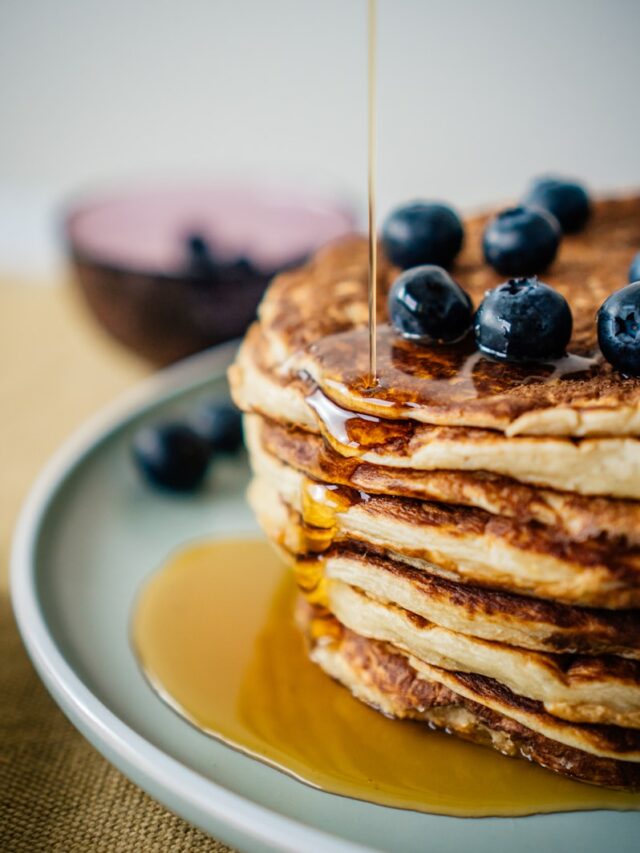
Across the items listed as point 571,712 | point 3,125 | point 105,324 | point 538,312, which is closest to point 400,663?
point 571,712

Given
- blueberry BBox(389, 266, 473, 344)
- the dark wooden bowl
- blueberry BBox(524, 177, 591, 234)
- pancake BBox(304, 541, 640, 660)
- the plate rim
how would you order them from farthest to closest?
the dark wooden bowl < blueberry BBox(524, 177, 591, 234) < blueberry BBox(389, 266, 473, 344) < pancake BBox(304, 541, 640, 660) < the plate rim

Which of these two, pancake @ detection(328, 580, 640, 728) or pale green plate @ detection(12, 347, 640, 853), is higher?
pancake @ detection(328, 580, 640, 728)

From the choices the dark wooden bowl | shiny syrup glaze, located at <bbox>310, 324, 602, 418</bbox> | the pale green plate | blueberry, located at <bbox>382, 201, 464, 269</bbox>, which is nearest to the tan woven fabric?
the pale green plate

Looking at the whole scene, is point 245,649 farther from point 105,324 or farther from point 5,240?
point 5,240

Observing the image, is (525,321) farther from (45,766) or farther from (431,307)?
(45,766)

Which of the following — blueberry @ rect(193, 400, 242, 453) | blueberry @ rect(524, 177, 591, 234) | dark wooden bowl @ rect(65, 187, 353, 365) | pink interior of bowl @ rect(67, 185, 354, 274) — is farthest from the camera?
pink interior of bowl @ rect(67, 185, 354, 274)

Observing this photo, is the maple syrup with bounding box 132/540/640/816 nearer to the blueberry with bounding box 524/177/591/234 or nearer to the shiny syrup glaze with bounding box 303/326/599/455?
the shiny syrup glaze with bounding box 303/326/599/455
